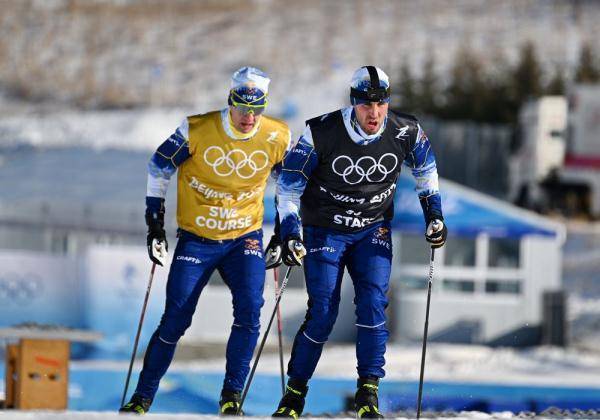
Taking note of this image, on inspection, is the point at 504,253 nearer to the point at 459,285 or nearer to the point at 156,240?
the point at 459,285

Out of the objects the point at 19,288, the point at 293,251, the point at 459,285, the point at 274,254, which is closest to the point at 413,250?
the point at 459,285

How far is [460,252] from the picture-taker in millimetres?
22000

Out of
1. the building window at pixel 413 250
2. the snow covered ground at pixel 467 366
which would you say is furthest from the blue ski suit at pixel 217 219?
the building window at pixel 413 250

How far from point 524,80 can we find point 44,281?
49.0 meters

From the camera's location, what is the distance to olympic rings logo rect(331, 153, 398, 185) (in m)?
6.97

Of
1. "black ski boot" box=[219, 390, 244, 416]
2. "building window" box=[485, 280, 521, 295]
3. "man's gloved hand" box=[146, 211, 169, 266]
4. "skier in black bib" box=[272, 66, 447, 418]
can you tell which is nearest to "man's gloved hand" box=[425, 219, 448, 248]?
"skier in black bib" box=[272, 66, 447, 418]

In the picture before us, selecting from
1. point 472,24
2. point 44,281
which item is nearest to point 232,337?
point 44,281

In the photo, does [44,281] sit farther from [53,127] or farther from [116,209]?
[53,127]

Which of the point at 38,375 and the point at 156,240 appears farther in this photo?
the point at 38,375

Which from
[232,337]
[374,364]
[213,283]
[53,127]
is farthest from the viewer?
[53,127]

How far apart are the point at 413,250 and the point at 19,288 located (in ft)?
22.9

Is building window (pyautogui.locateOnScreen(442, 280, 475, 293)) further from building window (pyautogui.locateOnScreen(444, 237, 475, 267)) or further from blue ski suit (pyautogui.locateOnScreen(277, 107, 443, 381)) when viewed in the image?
blue ski suit (pyautogui.locateOnScreen(277, 107, 443, 381))

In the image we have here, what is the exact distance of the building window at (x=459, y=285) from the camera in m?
21.8

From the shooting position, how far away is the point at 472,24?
106 meters
